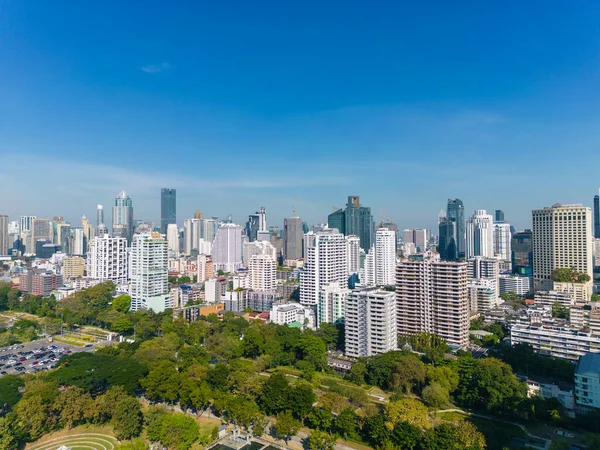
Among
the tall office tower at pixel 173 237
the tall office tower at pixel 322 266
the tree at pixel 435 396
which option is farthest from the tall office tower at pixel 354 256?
the tall office tower at pixel 173 237

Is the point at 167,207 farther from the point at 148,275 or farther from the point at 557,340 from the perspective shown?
the point at 557,340

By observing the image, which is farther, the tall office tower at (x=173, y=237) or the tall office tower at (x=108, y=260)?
the tall office tower at (x=173, y=237)

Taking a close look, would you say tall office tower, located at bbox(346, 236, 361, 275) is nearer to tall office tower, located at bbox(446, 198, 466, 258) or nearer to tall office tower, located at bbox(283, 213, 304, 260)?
tall office tower, located at bbox(283, 213, 304, 260)

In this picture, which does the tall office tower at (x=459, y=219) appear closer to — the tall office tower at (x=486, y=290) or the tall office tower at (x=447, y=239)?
the tall office tower at (x=447, y=239)

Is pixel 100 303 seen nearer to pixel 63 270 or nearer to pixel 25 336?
pixel 25 336

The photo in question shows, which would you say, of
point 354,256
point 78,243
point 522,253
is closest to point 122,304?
point 354,256

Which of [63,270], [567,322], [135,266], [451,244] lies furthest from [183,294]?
[451,244]
